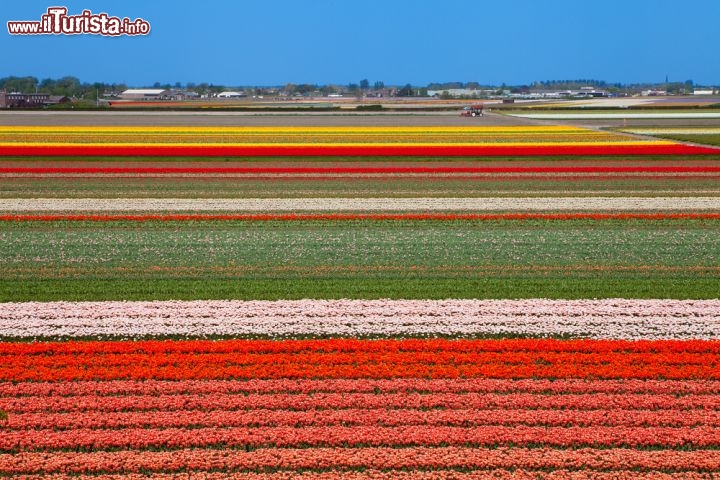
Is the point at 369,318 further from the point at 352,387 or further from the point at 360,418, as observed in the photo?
the point at 360,418

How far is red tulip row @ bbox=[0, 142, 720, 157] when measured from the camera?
4231 centimetres

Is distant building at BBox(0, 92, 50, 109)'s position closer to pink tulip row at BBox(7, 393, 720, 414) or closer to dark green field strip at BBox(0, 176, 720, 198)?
dark green field strip at BBox(0, 176, 720, 198)

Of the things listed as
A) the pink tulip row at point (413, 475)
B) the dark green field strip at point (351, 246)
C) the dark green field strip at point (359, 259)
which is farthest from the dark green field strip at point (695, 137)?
the pink tulip row at point (413, 475)

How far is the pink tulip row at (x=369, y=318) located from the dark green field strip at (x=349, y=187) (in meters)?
13.6

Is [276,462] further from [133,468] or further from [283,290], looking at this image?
[283,290]

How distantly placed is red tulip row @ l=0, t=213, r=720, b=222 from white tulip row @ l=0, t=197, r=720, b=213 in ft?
3.58

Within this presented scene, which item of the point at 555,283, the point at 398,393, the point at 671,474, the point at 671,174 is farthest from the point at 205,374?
the point at 671,174

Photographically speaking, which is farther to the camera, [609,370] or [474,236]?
[474,236]

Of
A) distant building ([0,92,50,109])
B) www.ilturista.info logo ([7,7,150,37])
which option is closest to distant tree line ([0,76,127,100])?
distant building ([0,92,50,109])

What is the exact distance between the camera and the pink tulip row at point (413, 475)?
870cm

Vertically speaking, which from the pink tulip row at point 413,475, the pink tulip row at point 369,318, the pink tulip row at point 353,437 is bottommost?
the pink tulip row at point 413,475

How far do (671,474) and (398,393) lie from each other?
3.40 m

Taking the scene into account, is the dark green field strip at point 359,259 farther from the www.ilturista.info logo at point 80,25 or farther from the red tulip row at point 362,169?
the www.ilturista.info logo at point 80,25

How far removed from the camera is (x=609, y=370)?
460 inches
